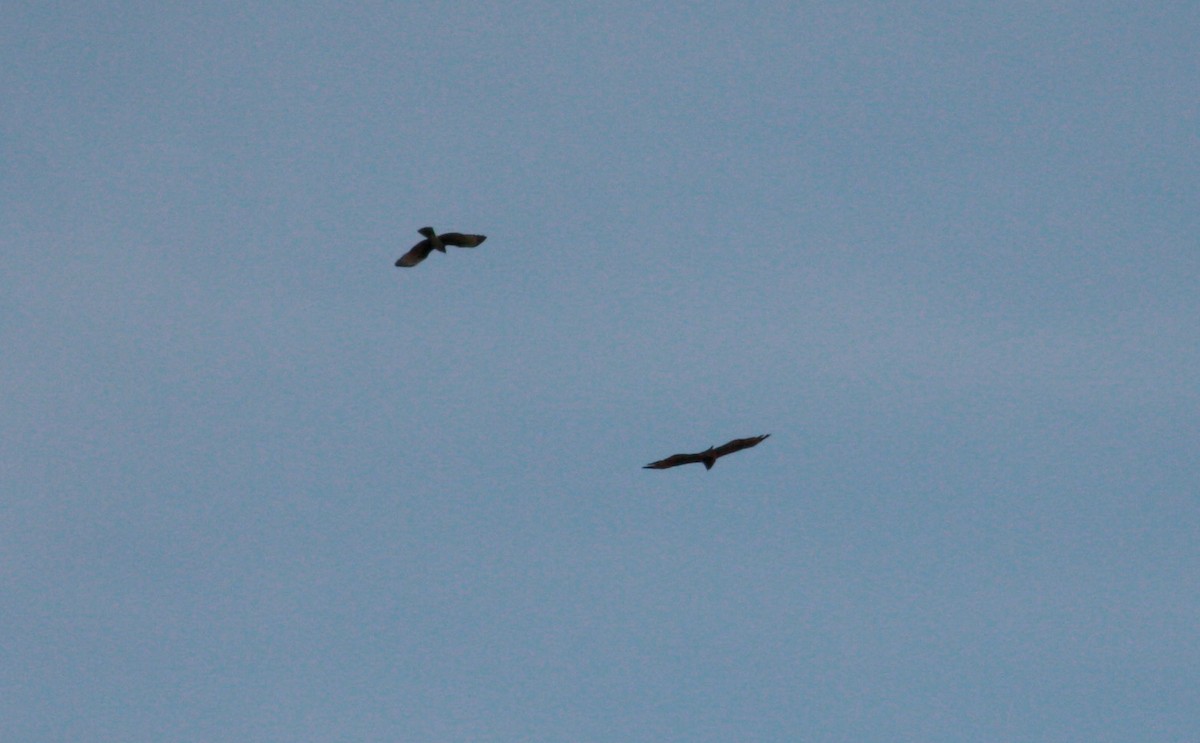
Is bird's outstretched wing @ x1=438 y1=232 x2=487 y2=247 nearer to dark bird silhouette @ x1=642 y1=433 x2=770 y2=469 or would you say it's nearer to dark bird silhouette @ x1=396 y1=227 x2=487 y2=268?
dark bird silhouette @ x1=396 y1=227 x2=487 y2=268

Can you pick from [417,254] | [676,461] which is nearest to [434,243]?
[417,254]

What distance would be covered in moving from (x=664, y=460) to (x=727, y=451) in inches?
115

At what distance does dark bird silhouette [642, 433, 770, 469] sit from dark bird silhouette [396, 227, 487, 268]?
12.0 metres

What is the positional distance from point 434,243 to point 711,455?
14053 millimetres

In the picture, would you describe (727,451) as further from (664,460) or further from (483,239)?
(483,239)

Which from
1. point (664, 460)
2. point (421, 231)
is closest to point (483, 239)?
point (421, 231)

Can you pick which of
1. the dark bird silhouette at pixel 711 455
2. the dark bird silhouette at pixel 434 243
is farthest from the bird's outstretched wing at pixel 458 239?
the dark bird silhouette at pixel 711 455

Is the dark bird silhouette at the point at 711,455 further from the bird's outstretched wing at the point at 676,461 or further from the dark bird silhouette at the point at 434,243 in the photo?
the dark bird silhouette at the point at 434,243

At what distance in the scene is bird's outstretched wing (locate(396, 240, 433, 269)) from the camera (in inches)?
2350

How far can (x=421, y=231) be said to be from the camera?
195 ft

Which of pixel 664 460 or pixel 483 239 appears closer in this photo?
pixel 664 460

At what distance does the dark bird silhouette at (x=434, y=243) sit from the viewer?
196 ft

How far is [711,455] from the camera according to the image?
56.9m

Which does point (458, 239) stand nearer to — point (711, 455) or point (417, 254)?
point (417, 254)
